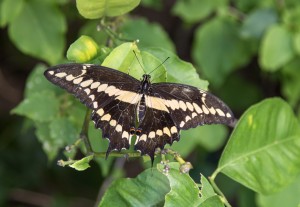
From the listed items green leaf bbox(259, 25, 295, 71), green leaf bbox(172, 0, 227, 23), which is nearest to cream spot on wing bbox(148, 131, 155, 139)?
green leaf bbox(259, 25, 295, 71)

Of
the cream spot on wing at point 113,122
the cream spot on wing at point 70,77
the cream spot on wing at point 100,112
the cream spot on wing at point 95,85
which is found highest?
the cream spot on wing at point 70,77

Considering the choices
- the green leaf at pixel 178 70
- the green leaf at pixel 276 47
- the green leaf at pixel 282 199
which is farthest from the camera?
the green leaf at pixel 276 47

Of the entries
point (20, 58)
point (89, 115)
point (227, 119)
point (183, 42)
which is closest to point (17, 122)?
point (20, 58)

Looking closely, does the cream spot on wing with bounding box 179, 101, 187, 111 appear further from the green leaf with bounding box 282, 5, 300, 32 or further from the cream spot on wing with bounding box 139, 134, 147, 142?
the green leaf with bounding box 282, 5, 300, 32

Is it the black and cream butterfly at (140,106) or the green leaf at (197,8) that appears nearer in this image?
the black and cream butterfly at (140,106)

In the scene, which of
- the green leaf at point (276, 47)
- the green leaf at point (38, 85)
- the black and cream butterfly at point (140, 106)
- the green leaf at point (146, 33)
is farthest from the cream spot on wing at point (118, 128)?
the green leaf at point (276, 47)

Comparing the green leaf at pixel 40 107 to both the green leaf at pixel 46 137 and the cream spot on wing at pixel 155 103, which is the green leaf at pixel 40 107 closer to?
the green leaf at pixel 46 137
